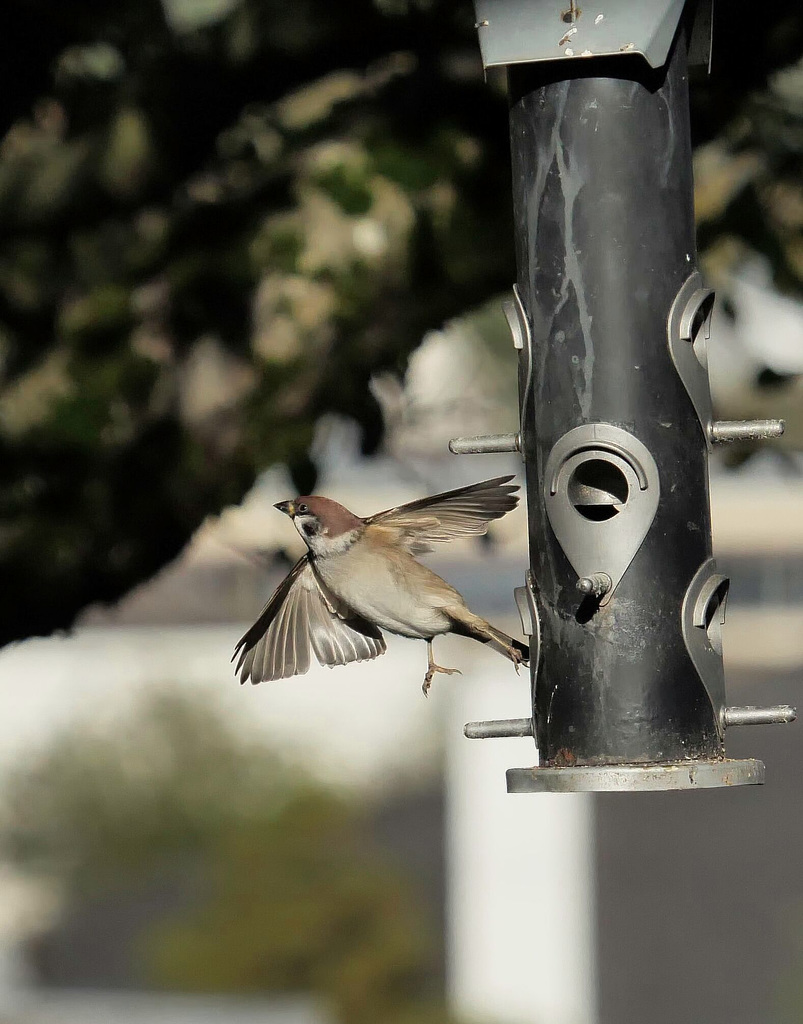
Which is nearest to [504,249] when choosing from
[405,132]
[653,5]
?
[405,132]

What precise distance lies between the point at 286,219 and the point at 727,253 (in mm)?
1781

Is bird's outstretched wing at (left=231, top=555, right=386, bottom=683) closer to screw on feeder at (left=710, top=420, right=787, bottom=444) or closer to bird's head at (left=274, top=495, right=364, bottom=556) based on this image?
bird's head at (left=274, top=495, right=364, bottom=556)

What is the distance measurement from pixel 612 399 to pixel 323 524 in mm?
676

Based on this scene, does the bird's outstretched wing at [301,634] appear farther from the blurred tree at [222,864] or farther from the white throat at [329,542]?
the blurred tree at [222,864]

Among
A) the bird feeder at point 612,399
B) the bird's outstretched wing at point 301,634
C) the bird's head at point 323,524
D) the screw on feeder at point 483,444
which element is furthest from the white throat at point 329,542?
the bird feeder at point 612,399

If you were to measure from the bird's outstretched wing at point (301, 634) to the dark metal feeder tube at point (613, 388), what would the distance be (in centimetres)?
56

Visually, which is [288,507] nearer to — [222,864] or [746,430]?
[746,430]

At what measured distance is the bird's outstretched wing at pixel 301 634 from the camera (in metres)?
3.40

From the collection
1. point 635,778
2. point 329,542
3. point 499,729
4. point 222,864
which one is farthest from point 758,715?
point 222,864

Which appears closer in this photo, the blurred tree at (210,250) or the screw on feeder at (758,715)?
the screw on feeder at (758,715)

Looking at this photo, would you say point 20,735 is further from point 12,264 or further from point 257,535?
point 12,264

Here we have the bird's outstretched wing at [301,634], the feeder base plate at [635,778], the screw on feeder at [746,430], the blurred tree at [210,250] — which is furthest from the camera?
the blurred tree at [210,250]

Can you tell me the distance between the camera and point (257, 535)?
12914 mm

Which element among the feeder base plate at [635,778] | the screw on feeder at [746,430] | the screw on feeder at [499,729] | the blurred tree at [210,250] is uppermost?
the blurred tree at [210,250]
